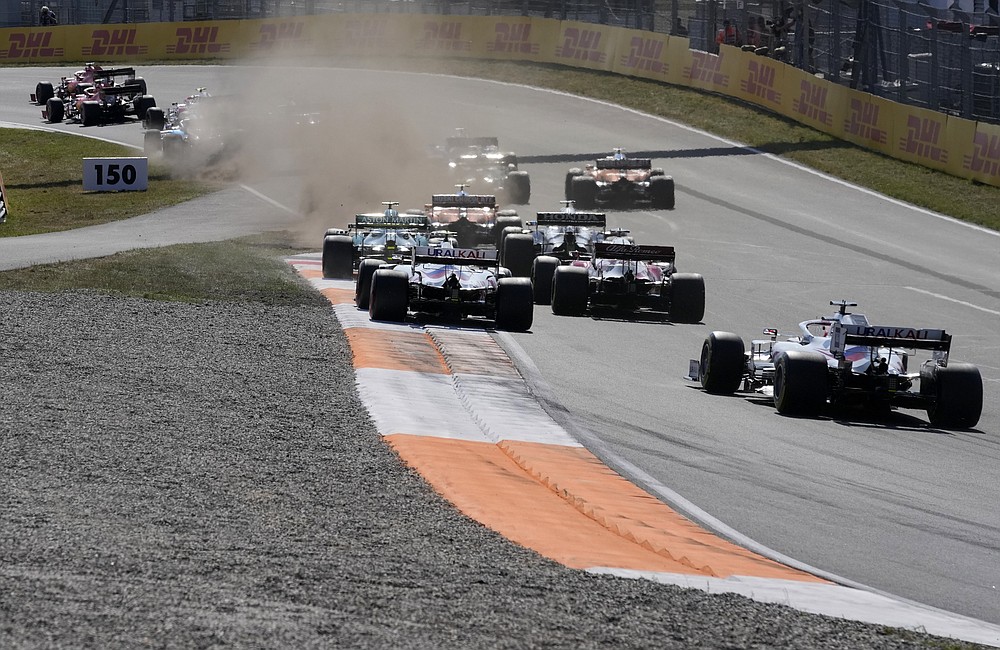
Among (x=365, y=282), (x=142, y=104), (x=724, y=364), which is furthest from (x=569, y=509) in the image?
(x=142, y=104)

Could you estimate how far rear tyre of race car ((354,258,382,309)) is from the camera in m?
18.3

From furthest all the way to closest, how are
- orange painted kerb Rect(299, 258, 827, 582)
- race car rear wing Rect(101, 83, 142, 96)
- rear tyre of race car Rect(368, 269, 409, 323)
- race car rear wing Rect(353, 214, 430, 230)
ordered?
race car rear wing Rect(101, 83, 142, 96) < race car rear wing Rect(353, 214, 430, 230) < rear tyre of race car Rect(368, 269, 409, 323) < orange painted kerb Rect(299, 258, 827, 582)

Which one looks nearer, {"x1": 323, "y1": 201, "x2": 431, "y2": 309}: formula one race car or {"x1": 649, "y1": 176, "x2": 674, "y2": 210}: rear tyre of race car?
{"x1": 323, "y1": 201, "x2": 431, "y2": 309}: formula one race car

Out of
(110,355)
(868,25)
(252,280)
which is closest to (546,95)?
(868,25)

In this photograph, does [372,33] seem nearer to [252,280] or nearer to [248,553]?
[252,280]

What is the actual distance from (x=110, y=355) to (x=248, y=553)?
6.68m

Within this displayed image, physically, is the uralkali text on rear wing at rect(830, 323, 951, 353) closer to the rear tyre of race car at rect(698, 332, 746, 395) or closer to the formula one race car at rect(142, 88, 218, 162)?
Answer: the rear tyre of race car at rect(698, 332, 746, 395)

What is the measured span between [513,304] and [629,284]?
2754mm

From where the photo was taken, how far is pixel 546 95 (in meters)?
48.8

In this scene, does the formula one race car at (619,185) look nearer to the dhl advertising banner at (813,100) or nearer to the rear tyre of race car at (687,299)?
the dhl advertising banner at (813,100)

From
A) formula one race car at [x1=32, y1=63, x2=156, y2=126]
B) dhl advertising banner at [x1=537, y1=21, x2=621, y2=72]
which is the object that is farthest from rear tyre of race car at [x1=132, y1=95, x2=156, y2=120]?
dhl advertising banner at [x1=537, y1=21, x2=621, y2=72]

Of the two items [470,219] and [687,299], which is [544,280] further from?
[470,219]

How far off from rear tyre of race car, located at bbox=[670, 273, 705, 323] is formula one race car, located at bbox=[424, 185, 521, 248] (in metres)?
5.22

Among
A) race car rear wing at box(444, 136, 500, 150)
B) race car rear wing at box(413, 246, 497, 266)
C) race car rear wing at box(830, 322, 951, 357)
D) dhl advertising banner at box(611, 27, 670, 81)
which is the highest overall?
dhl advertising banner at box(611, 27, 670, 81)
